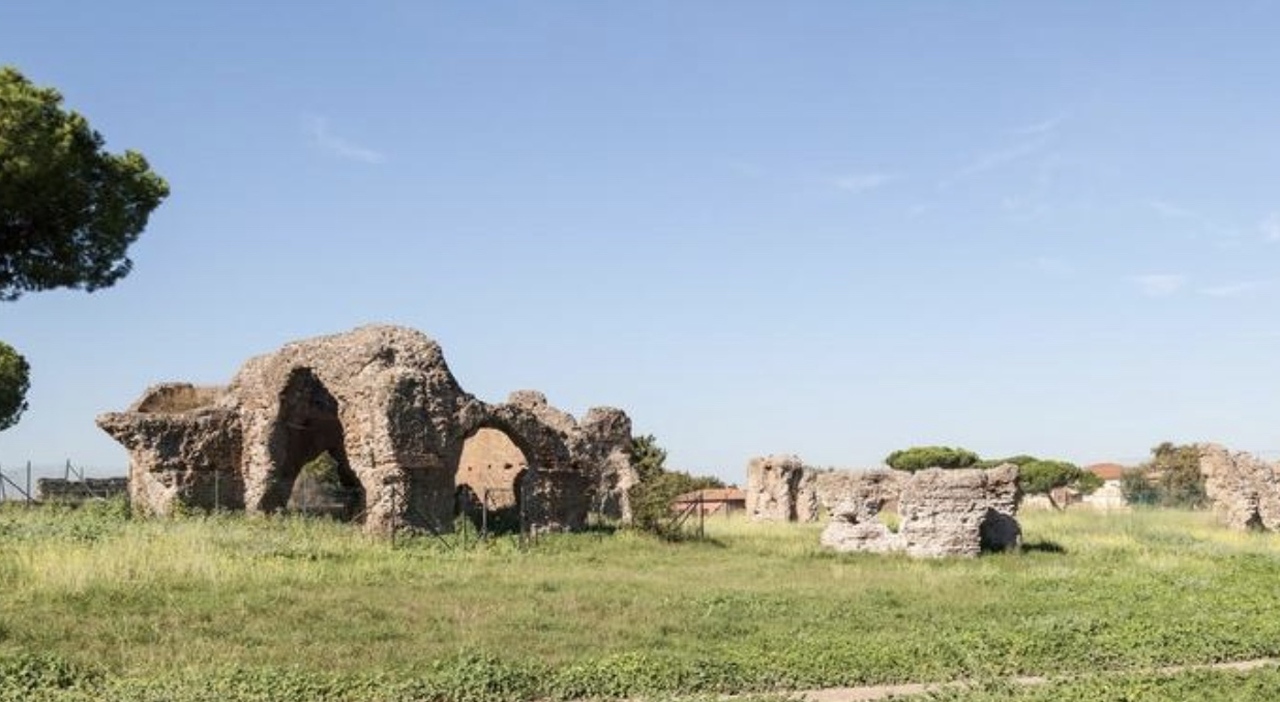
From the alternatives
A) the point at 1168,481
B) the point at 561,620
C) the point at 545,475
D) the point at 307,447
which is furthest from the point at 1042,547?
the point at 1168,481

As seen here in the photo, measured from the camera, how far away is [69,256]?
31.8 m

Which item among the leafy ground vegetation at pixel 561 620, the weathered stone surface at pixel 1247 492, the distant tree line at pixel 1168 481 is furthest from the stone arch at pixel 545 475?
the distant tree line at pixel 1168 481

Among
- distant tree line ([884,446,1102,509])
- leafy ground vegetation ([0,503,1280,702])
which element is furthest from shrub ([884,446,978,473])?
leafy ground vegetation ([0,503,1280,702])

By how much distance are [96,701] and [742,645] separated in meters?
5.82

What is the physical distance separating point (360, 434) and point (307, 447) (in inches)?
353

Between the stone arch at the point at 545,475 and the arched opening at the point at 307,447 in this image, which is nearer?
the stone arch at the point at 545,475

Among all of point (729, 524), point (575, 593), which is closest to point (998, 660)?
point (575, 593)

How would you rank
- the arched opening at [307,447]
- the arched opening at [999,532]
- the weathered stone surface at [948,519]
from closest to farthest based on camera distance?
the weathered stone surface at [948,519] < the arched opening at [999,532] < the arched opening at [307,447]

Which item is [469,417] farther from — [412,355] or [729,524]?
[729,524]

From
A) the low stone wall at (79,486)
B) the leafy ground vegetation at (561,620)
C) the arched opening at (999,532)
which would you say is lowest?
the leafy ground vegetation at (561,620)

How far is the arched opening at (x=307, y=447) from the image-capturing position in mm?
28062

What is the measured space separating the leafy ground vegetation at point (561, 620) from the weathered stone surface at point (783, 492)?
2063 cm

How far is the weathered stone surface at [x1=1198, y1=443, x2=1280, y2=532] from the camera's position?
35.1 metres

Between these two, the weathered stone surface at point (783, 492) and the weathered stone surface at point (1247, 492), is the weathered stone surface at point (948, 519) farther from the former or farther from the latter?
the weathered stone surface at point (783, 492)
